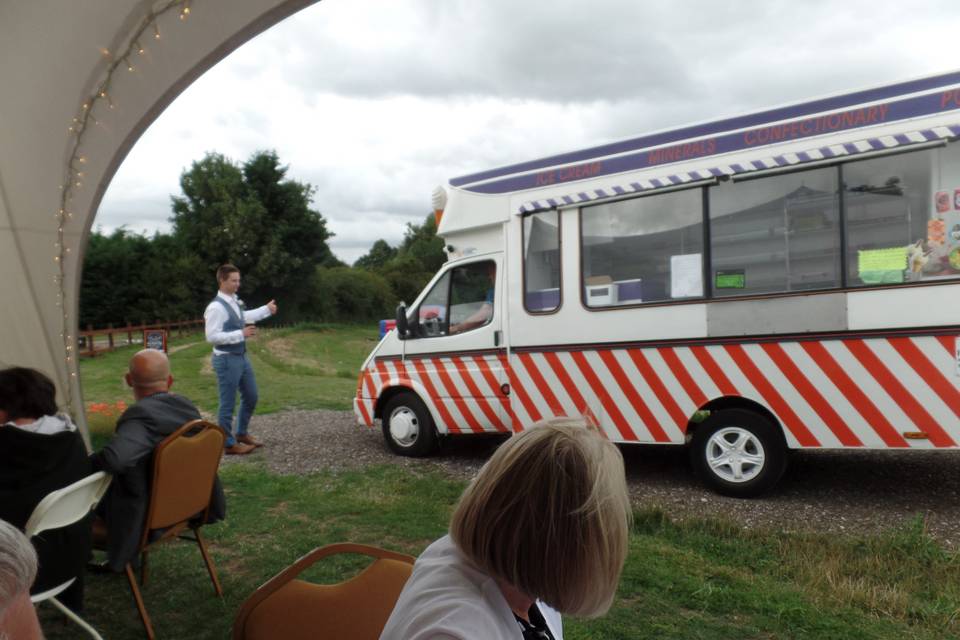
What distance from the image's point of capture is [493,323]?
264 inches

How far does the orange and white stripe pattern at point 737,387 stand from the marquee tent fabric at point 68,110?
366 cm

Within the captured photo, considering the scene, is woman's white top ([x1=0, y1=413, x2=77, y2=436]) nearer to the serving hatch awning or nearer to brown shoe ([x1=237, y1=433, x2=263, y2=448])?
the serving hatch awning

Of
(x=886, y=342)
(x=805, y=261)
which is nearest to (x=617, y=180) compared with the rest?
(x=805, y=261)

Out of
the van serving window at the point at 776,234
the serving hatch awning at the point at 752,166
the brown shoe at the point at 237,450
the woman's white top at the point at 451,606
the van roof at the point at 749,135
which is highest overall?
the van roof at the point at 749,135

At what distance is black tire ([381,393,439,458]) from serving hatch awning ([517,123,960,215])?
245cm

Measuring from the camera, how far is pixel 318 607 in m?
1.61

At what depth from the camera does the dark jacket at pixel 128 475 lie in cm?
308

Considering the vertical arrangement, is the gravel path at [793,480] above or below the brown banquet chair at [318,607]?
below

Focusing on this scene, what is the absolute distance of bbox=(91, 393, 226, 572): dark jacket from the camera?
3.08 meters

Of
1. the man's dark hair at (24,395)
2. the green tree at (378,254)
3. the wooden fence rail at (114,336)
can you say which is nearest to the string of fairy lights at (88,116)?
the man's dark hair at (24,395)

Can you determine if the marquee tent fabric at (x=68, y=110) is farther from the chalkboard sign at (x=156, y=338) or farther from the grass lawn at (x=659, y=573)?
the chalkboard sign at (x=156, y=338)

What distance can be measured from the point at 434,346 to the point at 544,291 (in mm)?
1444

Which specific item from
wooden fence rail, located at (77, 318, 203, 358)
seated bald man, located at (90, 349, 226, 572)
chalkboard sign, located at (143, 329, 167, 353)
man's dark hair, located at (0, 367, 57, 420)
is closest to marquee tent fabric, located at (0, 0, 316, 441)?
man's dark hair, located at (0, 367, 57, 420)

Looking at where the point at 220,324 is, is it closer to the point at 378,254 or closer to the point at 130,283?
the point at 130,283
